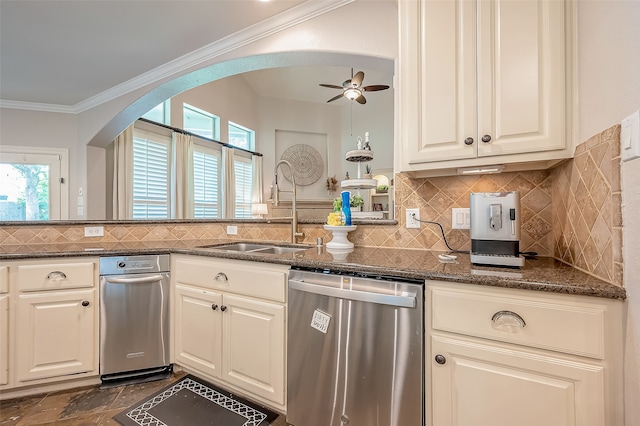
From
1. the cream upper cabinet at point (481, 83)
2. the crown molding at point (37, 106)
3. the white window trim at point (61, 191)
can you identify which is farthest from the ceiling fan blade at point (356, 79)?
the white window trim at point (61, 191)

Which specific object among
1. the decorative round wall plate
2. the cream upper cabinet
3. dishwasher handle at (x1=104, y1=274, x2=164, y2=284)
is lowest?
dishwasher handle at (x1=104, y1=274, x2=164, y2=284)

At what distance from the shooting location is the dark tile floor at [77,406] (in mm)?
1523

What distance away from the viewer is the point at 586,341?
2.86 ft

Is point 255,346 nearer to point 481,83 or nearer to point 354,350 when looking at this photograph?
point 354,350

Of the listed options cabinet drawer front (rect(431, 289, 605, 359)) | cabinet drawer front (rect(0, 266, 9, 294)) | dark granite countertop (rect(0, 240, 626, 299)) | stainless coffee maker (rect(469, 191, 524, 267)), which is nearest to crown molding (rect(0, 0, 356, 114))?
stainless coffee maker (rect(469, 191, 524, 267))

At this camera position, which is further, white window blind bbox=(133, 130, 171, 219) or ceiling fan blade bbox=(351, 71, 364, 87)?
white window blind bbox=(133, 130, 171, 219)

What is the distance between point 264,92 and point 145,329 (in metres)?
5.63

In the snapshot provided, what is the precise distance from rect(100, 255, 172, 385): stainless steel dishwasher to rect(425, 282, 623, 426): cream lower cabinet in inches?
66.7

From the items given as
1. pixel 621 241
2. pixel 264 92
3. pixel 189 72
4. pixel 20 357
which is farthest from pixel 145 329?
pixel 264 92

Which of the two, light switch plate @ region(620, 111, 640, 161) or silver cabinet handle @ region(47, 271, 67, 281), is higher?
light switch plate @ region(620, 111, 640, 161)

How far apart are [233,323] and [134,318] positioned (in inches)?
30.4

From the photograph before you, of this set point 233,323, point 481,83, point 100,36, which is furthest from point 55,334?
point 481,83

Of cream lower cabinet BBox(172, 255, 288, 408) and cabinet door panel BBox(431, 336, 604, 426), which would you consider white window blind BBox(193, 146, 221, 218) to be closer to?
cream lower cabinet BBox(172, 255, 288, 408)

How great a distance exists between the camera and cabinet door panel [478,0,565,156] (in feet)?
3.81
